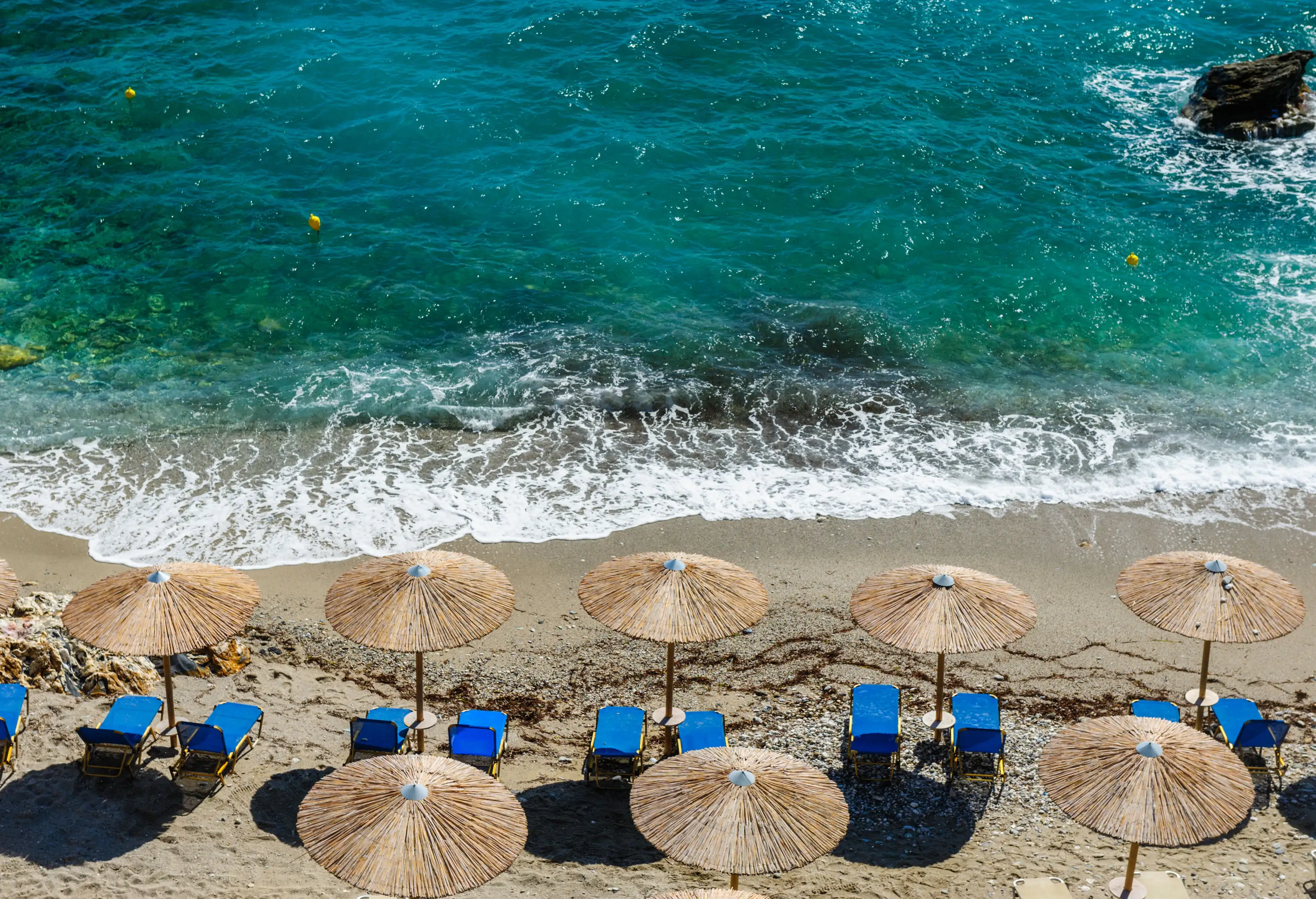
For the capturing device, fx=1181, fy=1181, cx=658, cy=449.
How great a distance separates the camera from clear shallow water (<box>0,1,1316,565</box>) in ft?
63.9

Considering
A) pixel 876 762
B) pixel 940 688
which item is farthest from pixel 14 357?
pixel 940 688

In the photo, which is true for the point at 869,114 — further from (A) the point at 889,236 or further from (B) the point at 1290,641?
(B) the point at 1290,641

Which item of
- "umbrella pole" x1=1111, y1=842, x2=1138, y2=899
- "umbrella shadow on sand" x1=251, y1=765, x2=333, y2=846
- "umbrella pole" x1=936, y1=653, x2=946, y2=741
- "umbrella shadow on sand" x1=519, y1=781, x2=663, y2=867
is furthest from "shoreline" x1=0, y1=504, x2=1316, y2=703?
"umbrella pole" x1=1111, y1=842, x2=1138, y2=899

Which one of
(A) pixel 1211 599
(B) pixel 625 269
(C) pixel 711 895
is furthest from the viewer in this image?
(B) pixel 625 269

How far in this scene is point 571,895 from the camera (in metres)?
11.1

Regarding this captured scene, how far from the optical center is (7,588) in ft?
42.0

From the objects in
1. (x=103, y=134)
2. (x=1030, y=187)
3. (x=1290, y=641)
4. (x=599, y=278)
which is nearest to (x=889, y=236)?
(x=1030, y=187)

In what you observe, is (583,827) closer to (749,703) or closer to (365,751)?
(365,751)

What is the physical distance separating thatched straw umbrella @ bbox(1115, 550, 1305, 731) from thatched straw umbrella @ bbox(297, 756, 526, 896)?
7262mm

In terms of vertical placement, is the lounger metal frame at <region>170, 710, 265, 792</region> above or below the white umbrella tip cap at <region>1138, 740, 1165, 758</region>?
below

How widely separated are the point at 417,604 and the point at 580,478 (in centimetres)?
739

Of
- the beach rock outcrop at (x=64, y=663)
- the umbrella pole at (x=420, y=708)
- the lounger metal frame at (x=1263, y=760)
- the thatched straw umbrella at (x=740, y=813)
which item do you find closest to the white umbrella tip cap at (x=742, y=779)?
the thatched straw umbrella at (x=740, y=813)

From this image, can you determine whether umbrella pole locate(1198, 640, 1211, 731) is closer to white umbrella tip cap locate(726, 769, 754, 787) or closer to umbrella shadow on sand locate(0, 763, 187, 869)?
white umbrella tip cap locate(726, 769, 754, 787)

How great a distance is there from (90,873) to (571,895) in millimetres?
4494
